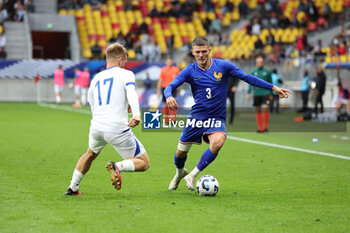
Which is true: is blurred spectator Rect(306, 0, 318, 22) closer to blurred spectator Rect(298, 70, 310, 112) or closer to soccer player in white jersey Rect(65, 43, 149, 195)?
blurred spectator Rect(298, 70, 310, 112)

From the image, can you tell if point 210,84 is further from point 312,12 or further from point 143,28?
point 312,12

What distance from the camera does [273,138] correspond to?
16.8 metres

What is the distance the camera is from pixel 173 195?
7984 mm

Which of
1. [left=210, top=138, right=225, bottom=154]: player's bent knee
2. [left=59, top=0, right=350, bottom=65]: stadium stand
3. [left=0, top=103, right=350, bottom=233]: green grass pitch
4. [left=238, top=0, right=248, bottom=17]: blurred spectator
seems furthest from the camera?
[left=238, top=0, right=248, bottom=17]: blurred spectator

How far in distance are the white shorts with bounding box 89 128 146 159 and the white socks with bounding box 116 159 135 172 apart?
13 cm

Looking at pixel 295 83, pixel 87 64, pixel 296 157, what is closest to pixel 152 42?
pixel 87 64

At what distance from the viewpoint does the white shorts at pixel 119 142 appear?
721 cm

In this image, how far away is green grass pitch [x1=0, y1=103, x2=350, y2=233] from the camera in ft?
20.4

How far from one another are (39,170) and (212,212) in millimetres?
4128

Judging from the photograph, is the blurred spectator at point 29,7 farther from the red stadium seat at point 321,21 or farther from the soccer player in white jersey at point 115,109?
the soccer player in white jersey at point 115,109

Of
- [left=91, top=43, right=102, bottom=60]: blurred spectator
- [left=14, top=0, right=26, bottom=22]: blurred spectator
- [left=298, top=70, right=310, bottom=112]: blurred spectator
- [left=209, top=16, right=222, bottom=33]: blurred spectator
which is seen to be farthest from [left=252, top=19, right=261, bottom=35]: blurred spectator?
[left=14, top=0, right=26, bottom=22]: blurred spectator

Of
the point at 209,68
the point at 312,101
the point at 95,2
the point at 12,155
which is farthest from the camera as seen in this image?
the point at 95,2

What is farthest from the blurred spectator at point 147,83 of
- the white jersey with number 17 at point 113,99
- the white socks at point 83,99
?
the white jersey with number 17 at point 113,99

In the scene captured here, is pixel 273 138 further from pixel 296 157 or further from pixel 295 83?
pixel 295 83
